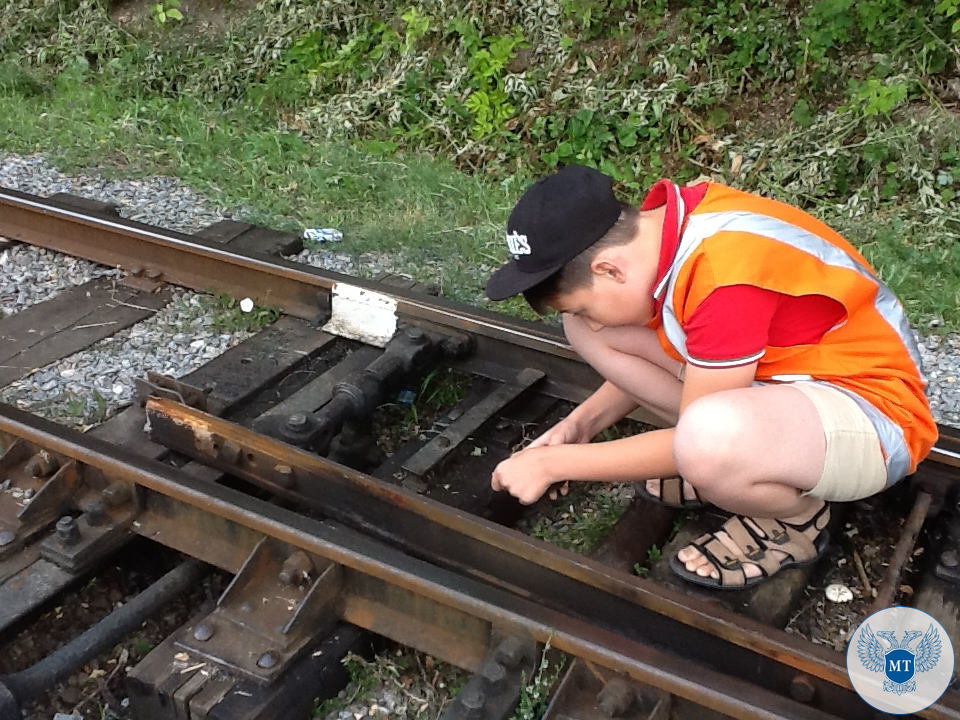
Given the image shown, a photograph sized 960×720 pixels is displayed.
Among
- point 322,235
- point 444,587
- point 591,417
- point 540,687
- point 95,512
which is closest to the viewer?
point 540,687

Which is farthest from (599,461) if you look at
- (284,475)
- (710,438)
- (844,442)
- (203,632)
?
(203,632)

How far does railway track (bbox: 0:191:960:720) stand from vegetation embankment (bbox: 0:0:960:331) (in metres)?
1.12

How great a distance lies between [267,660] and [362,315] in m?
1.80

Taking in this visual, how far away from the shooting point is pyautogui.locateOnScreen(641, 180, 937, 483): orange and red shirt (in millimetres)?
2389

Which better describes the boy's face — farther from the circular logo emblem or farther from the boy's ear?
the circular logo emblem

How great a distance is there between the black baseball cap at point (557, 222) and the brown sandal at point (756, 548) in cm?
89

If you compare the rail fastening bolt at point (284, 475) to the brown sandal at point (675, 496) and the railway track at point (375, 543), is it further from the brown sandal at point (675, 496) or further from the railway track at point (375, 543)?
the brown sandal at point (675, 496)

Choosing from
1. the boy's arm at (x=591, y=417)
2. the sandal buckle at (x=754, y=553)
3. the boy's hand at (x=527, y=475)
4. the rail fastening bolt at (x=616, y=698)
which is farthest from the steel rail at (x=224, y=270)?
the rail fastening bolt at (x=616, y=698)

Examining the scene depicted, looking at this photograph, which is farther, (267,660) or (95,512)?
(95,512)

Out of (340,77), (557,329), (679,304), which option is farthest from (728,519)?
(340,77)

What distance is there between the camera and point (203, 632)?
2.57m

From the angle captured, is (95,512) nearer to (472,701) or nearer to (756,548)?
(472,701)

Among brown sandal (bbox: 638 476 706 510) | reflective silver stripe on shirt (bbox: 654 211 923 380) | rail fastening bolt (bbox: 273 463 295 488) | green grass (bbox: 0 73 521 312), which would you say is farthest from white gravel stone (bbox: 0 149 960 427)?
reflective silver stripe on shirt (bbox: 654 211 923 380)

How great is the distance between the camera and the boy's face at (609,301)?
8.30 ft
